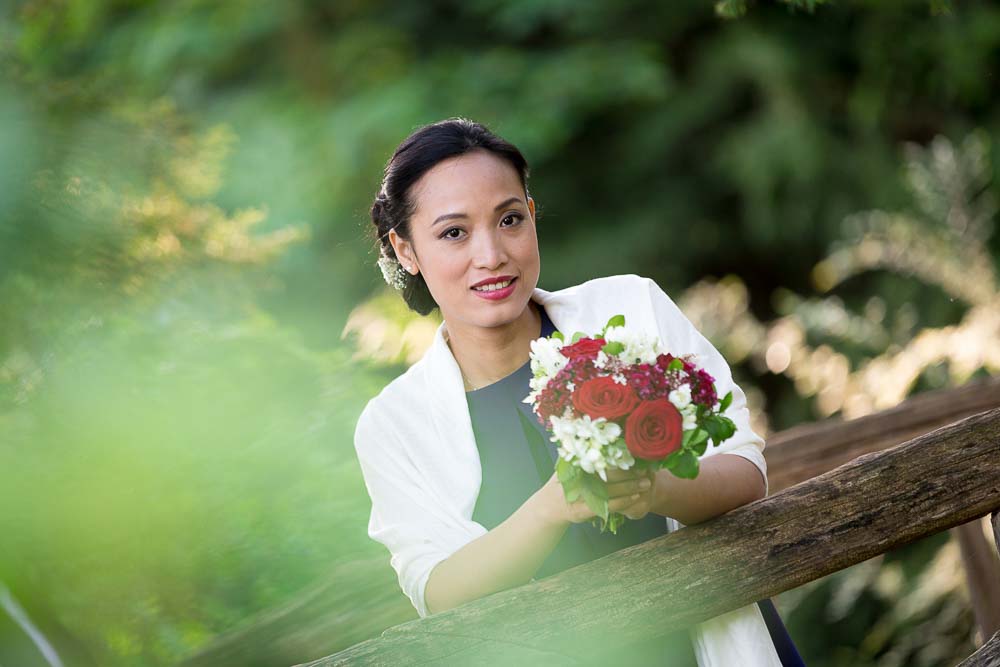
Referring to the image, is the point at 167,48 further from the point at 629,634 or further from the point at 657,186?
the point at 629,634

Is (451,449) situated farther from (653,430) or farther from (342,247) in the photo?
(342,247)

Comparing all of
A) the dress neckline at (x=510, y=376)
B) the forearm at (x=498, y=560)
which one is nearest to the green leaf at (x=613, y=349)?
the forearm at (x=498, y=560)

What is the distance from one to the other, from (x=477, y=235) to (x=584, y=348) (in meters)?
0.38

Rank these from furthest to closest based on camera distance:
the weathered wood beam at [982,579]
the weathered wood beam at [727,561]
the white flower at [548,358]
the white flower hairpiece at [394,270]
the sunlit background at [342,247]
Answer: the weathered wood beam at [982,579], the sunlit background at [342,247], the white flower hairpiece at [394,270], the weathered wood beam at [727,561], the white flower at [548,358]

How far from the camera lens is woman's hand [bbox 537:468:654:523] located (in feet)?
4.86

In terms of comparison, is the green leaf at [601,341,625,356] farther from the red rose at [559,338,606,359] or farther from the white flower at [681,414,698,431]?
the white flower at [681,414,698,431]

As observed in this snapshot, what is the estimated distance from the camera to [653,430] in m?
1.43

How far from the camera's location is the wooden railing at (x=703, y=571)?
256 centimetres

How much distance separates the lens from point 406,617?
9.02 ft

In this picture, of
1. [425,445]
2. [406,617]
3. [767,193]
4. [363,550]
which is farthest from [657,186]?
[425,445]

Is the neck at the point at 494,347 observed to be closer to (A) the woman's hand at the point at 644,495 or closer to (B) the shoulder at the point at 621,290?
(B) the shoulder at the point at 621,290

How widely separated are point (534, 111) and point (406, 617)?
4.85 meters

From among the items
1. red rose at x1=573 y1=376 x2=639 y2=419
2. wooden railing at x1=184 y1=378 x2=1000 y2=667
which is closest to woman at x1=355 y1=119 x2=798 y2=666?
wooden railing at x1=184 y1=378 x2=1000 y2=667

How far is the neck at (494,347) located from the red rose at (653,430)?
539 millimetres
